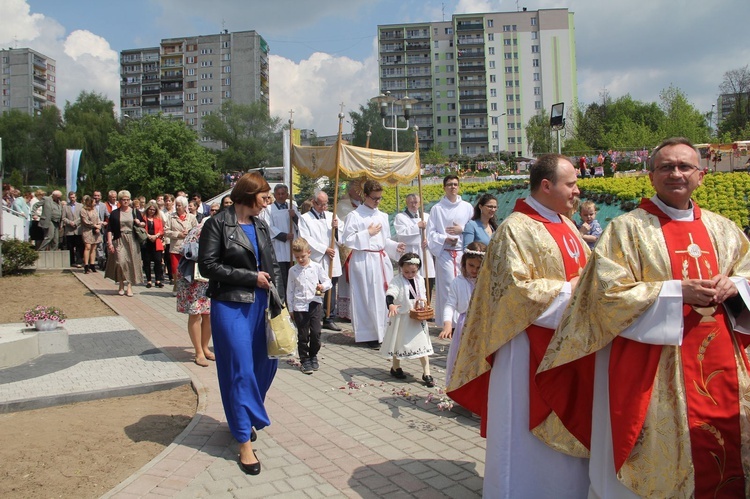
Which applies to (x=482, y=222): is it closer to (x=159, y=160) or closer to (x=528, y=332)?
(x=528, y=332)

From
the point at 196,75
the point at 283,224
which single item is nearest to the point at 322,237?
the point at 283,224

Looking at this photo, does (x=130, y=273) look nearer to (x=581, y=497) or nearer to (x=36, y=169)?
(x=581, y=497)

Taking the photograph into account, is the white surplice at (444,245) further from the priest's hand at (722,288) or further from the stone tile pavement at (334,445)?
the priest's hand at (722,288)

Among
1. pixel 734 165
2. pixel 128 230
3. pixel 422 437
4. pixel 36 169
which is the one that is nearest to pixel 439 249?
pixel 422 437

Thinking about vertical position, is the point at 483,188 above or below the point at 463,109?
below

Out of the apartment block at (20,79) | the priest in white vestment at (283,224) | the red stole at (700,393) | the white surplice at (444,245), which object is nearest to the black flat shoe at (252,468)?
the red stole at (700,393)

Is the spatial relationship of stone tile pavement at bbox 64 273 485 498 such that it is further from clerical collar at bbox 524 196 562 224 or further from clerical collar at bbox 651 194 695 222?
clerical collar at bbox 651 194 695 222

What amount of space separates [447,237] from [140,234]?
6.83 m

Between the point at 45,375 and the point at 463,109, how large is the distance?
4207 inches

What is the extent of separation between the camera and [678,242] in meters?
2.97

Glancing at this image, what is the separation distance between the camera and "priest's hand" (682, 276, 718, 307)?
2.71 m

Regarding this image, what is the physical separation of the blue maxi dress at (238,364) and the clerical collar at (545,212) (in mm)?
2088

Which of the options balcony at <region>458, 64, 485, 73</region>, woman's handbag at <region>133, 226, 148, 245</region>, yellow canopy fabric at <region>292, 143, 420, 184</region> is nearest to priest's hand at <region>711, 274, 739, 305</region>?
yellow canopy fabric at <region>292, 143, 420, 184</region>

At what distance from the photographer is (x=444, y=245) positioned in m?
8.70
